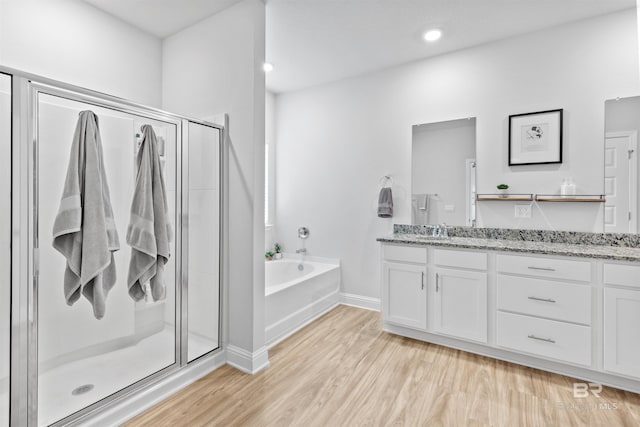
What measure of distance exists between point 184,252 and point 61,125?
1039 millimetres

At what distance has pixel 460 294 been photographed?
245 cm

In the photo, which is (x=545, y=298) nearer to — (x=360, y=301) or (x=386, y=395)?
(x=386, y=395)

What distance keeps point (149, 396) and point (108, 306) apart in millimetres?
777

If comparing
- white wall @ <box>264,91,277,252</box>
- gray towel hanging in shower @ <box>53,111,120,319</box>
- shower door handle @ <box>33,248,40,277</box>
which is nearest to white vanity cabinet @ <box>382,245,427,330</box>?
white wall @ <box>264,91,277,252</box>

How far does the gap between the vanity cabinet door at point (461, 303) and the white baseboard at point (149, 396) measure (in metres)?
1.79

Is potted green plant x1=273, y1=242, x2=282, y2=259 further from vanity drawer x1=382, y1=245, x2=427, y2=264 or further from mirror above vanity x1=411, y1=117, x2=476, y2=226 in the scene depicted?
mirror above vanity x1=411, y1=117, x2=476, y2=226

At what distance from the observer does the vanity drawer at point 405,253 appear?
261 centimetres

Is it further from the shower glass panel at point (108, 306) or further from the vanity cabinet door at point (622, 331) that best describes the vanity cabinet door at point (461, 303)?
the shower glass panel at point (108, 306)

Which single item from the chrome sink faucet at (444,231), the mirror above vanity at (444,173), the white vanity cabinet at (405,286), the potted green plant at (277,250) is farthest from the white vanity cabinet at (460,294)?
the potted green plant at (277,250)

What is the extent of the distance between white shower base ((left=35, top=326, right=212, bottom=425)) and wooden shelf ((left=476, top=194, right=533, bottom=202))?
2.61 meters

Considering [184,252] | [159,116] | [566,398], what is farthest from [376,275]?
[159,116]

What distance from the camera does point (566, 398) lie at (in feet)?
6.11

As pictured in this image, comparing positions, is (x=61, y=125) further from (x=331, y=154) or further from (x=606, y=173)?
(x=606, y=173)

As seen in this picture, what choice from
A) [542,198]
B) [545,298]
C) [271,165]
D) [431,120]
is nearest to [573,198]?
[542,198]
